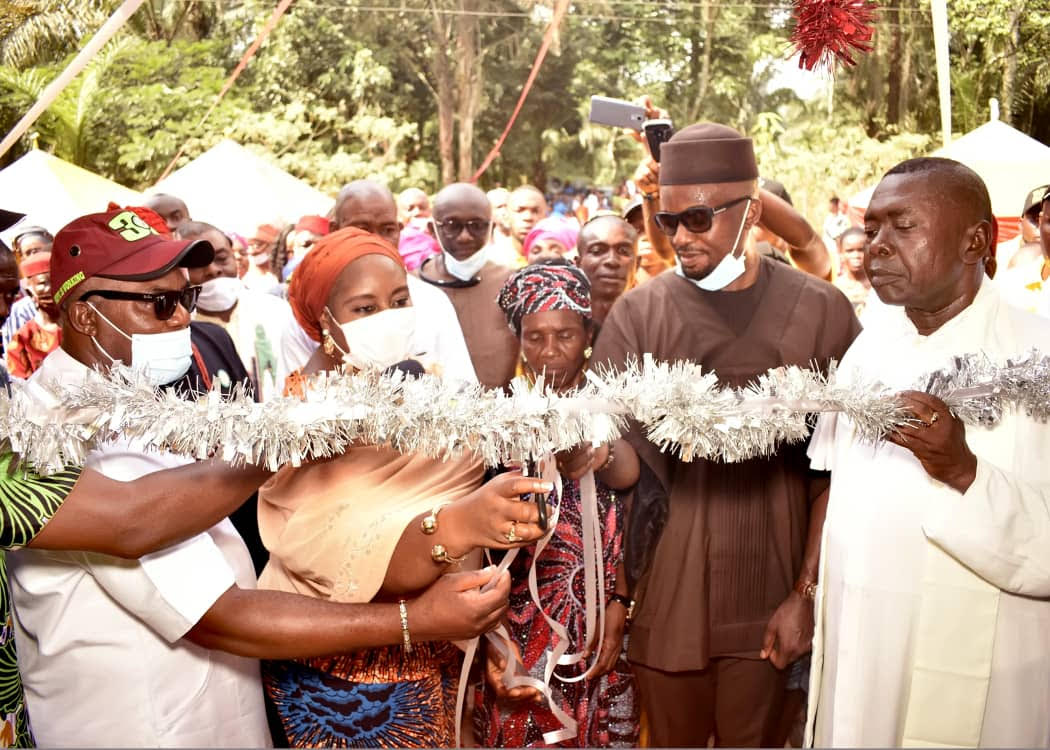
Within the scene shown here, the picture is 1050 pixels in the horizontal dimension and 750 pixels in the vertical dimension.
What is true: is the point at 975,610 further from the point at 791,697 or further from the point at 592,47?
the point at 592,47

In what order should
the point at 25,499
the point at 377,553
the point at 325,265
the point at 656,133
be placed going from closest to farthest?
the point at 25,499, the point at 377,553, the point at 325,265, the point at 656,133

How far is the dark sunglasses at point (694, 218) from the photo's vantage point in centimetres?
360

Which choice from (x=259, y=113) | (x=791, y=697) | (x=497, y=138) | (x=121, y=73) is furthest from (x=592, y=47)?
(x=791, y=697)

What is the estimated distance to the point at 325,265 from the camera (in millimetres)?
3314

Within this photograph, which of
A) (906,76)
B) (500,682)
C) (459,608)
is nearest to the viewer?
(459,608)

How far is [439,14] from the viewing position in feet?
59.0

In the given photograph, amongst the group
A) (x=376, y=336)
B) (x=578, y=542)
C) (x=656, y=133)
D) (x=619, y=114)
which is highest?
(x=619, y=114)

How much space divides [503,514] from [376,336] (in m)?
1.36

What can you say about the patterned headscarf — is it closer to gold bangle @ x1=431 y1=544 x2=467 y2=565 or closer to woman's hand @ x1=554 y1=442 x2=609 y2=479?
woman's hand @ x1=554 y1=442 x2=609 y2=479

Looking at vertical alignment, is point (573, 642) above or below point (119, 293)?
below

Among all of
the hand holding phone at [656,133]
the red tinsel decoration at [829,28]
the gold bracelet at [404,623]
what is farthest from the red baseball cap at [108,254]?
the hand holding phone at [656,133]

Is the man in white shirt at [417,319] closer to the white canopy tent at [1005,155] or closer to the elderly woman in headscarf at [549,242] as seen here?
the elderly woman in headscarf at [549,242]

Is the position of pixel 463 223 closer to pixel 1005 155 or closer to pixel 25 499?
pixel 1005 155

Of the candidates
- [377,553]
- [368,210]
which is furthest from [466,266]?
[377,553]
